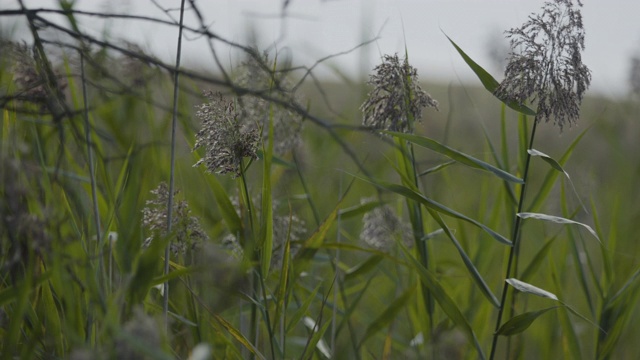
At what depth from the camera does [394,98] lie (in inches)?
57.1

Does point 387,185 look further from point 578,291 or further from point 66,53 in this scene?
point 578,291

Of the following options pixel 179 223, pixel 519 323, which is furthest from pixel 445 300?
pixel 179 223

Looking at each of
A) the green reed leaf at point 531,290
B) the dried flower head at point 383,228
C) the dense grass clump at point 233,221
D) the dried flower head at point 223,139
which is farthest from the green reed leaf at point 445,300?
the dried flower head at point 383,228

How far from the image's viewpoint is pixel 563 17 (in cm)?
136

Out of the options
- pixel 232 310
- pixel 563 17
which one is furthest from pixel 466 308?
pixel 563 17

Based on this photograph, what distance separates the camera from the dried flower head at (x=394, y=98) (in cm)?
145

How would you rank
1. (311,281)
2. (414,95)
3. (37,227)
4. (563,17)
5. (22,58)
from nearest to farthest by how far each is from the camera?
(37,227) < (563,17) < (414,95) < (22,58) < (311,281)

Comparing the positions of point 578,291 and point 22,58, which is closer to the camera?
point 22,58

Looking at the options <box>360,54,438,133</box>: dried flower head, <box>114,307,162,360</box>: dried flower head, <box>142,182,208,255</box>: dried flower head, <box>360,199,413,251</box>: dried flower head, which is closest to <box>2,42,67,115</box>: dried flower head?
<box>142,182,208,255</box>: dried flower head

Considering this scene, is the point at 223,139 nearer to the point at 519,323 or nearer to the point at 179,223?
the point at 179,223

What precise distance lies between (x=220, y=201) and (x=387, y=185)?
34cm

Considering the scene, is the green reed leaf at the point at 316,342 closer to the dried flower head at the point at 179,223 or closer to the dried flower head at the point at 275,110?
the dried flower head at the point at 179,223

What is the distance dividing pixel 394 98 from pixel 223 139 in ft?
1.11

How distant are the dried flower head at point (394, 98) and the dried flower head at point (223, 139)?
0.26m
